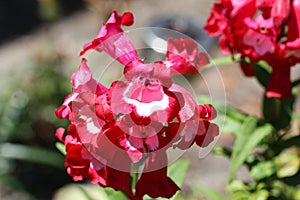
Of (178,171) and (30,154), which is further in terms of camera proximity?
(30,154)

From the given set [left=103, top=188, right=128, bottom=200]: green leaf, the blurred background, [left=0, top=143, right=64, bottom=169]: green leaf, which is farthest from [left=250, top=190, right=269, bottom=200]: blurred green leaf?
[left=0, top=143, right=64, bottom=169]: green leaf

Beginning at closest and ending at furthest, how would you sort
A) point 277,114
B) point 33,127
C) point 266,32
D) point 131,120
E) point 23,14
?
point 131,120
point 266,32
point 277,114
point 33,127
point 23,14

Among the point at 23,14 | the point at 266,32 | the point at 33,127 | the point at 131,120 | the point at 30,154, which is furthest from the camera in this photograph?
the point at 23,14

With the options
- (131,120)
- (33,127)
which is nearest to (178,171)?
(131,120)

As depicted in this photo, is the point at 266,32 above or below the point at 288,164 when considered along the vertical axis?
above

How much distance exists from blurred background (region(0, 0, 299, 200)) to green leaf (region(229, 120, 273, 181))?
3.02 ft

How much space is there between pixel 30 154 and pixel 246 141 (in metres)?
1.28

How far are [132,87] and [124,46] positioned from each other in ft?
0.37

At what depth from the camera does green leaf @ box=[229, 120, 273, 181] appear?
4.50 feet

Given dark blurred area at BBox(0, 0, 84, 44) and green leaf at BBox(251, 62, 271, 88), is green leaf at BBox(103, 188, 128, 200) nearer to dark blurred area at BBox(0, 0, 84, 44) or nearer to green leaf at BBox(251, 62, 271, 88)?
green leaf at BBox(251, 62, 271, 88)

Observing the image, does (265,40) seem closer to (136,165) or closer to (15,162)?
(136,165)

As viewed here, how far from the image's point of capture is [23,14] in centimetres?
365

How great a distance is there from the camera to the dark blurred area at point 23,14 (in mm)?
3512

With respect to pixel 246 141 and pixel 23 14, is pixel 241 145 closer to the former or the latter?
pixel 246 141
